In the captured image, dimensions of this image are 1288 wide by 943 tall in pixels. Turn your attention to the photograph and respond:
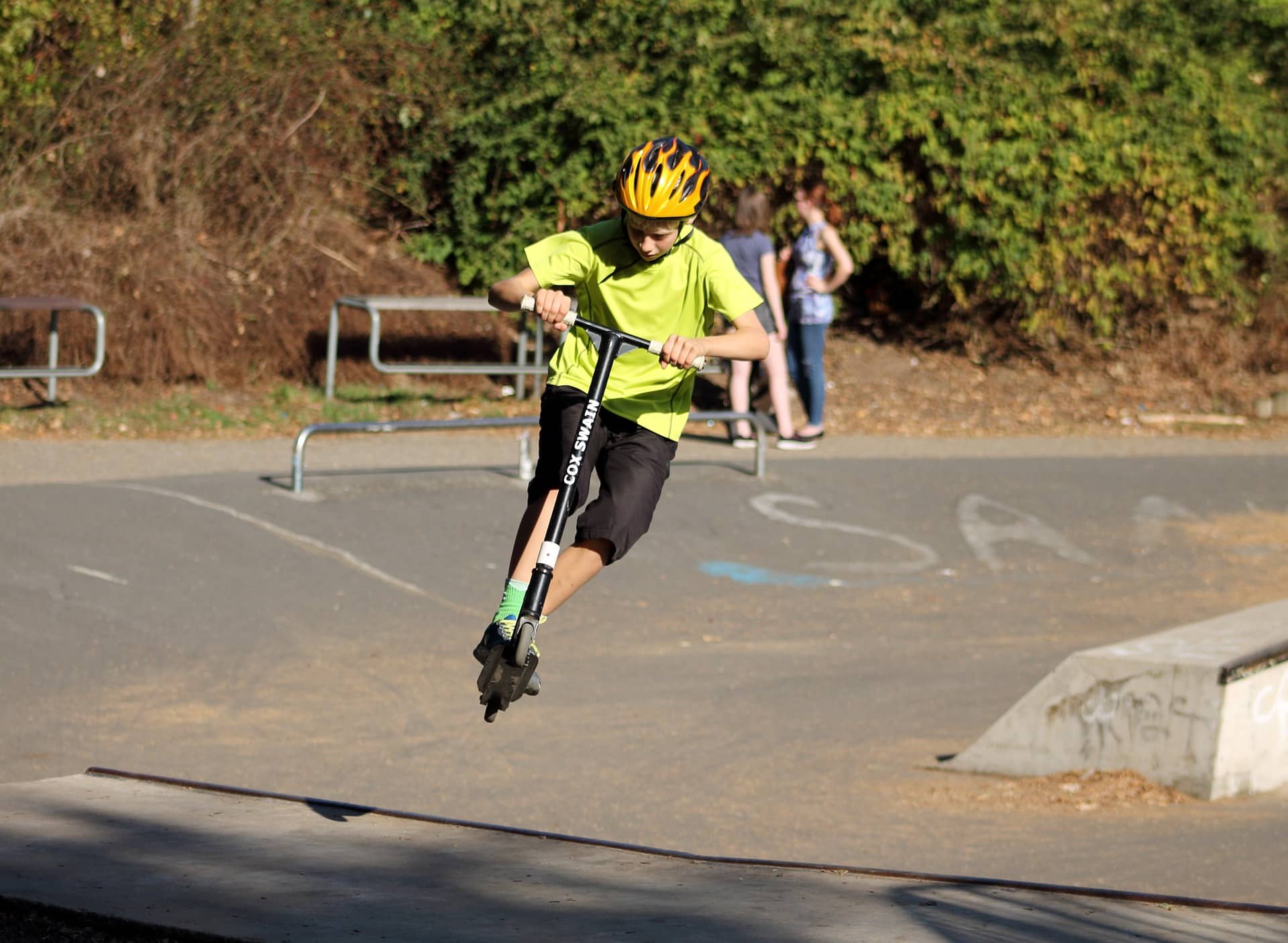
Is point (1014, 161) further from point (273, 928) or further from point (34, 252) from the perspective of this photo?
point (273, 928)

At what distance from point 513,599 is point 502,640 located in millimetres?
217

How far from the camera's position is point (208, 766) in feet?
23.8

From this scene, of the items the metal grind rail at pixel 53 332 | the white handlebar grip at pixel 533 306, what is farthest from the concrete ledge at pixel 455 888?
the metal grind rail at pixel 53 332

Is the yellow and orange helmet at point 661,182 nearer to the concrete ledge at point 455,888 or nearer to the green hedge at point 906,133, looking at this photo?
the concrete ledge at point 455,888

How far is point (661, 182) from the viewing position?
5.23 meters

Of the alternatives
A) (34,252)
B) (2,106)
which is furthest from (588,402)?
(2,106)

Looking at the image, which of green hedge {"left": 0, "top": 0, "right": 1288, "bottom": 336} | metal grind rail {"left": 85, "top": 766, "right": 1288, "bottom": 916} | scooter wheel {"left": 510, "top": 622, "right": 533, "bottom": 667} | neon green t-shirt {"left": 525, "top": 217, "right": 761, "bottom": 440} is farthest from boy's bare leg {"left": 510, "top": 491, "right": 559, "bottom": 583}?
green hedge {"left": 0, "top": 0, "right": 1288, "bottom": 336}

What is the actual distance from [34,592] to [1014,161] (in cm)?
1115

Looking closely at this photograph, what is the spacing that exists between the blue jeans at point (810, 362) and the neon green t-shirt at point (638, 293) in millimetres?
7954

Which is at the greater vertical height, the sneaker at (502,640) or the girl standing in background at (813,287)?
the girl standing in background at (813,287)

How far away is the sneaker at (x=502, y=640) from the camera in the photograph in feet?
17.4

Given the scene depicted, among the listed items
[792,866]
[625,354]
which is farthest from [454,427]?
[792,866]

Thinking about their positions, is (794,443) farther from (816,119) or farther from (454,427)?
(454,427)

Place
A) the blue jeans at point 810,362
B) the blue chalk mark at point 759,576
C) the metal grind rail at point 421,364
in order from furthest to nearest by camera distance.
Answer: the metal grind rail at point 421,364 < the blue jeans at point 810,362 < the blue chalk mark at point 759,576
